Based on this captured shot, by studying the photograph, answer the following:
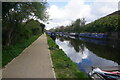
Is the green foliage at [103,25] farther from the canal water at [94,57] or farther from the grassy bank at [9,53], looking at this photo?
the grassy bank at [9,53]

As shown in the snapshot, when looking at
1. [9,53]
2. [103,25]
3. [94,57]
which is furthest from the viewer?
[103,25]

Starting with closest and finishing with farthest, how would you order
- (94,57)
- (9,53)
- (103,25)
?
(9,53) < (94,57) < (103,25)

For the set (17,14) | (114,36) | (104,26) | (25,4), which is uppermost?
(25,4)

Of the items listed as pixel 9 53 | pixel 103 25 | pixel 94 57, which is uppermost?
pixel 9 53

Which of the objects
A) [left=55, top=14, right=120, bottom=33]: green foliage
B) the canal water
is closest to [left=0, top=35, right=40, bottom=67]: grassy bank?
the canal water

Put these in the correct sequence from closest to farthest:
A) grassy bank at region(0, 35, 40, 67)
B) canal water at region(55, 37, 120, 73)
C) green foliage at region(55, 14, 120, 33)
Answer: grassy bank at region(0, 35, 40, 67)
canal water at region(55, 37, 120, 73)
green foliage at region(55, 14, 120, 33)

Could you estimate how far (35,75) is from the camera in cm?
589

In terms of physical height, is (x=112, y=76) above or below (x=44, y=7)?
below

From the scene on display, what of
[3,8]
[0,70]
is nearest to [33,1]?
[3,8]

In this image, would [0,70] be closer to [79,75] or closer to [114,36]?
[79,75]

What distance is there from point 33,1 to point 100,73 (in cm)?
832

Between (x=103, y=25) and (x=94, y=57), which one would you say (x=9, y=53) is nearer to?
(x=94, y=57)

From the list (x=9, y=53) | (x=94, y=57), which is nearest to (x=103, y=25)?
(x=94, y=57)

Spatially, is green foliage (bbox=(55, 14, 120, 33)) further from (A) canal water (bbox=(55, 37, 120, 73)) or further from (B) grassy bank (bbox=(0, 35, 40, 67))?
(B) grassy bank (bbox=(0, 35, 40, 67))
